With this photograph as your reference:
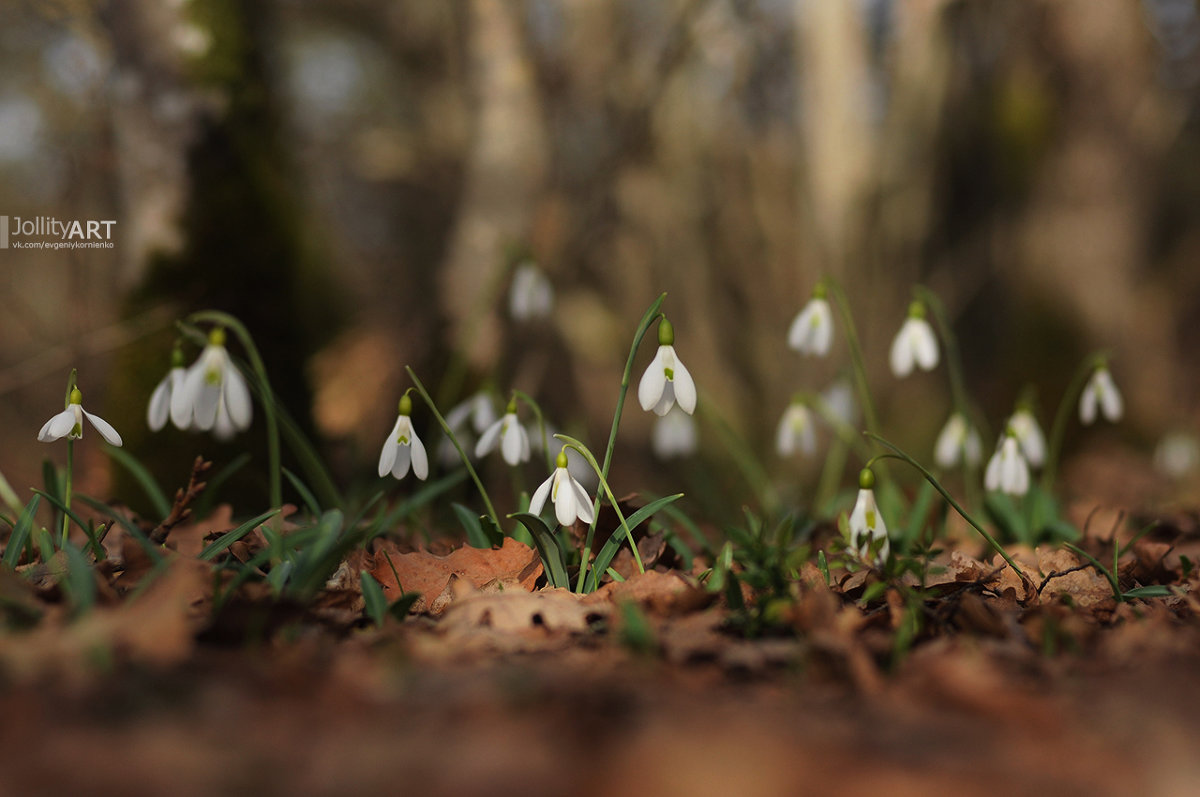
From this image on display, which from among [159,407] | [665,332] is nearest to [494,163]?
[159,407]

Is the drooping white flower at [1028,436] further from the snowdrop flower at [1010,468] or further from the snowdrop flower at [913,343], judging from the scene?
the snowdrop flower at [913,343]

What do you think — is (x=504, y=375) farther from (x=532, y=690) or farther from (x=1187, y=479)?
(x=1187, y=479)

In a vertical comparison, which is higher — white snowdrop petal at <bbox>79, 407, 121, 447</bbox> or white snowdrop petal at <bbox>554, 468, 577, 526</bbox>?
white snowdrop petal at <bbox>79, 407, 121, 447</bbox>

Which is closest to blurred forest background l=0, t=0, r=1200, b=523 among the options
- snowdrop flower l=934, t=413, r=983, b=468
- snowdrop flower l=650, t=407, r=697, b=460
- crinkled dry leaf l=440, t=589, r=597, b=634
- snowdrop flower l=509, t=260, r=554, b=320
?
snowdrop flower l=509, t=260, r=554, b=320

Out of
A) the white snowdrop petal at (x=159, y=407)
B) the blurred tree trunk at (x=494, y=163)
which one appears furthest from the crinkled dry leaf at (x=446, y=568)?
the blurred tree trunk at (x=494, y=163)

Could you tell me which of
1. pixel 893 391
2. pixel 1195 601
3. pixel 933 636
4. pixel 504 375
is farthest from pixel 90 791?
pixel 893 391

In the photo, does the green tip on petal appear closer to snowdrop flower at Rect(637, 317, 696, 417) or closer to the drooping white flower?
snowdrop flower at Rect(637, 317, 696, 417)
